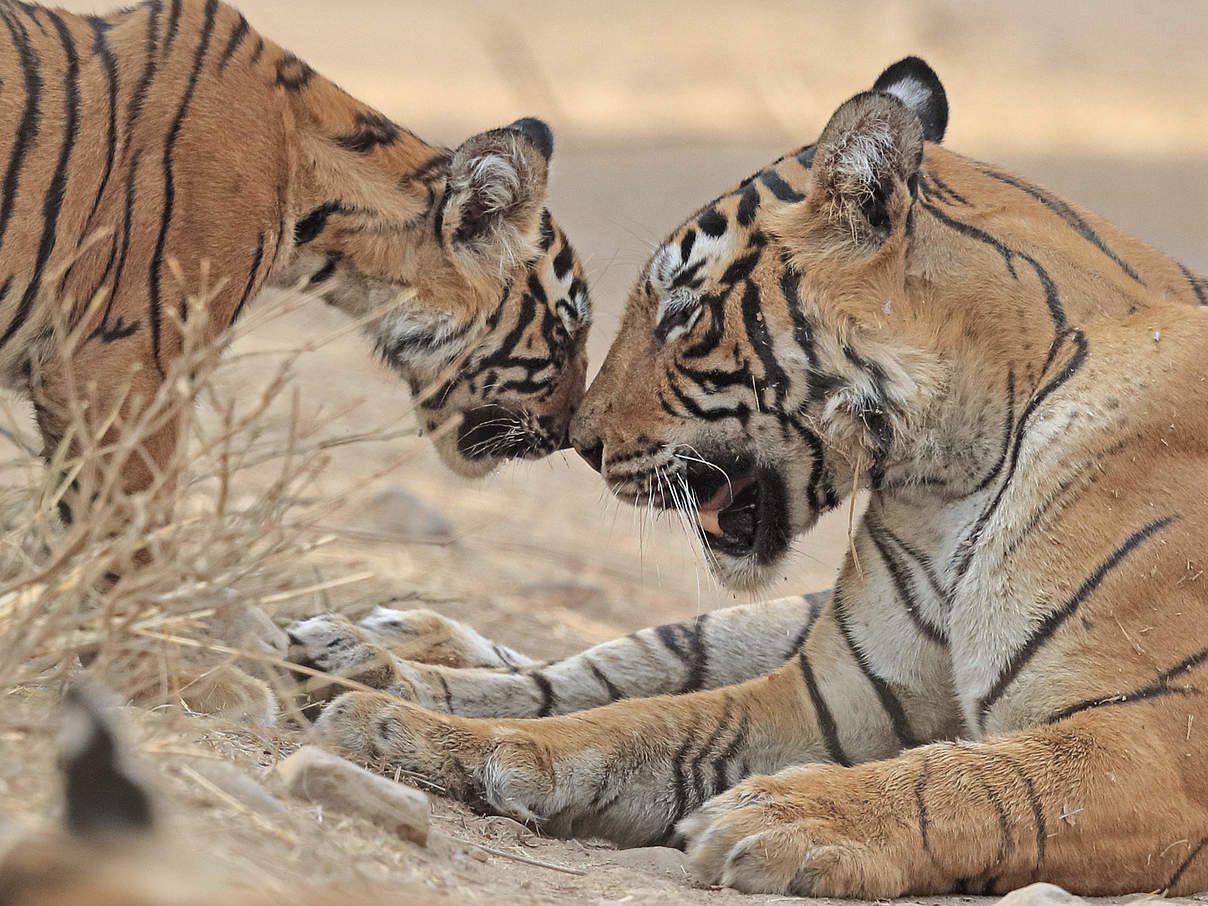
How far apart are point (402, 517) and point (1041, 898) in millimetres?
3416

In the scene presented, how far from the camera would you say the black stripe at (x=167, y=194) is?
3.06 m

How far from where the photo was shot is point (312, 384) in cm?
685

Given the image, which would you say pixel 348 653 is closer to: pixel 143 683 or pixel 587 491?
pixel 143 683

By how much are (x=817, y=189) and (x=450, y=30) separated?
1322cm

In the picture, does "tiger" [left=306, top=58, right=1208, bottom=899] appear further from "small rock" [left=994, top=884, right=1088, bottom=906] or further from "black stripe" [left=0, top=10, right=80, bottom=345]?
"black stripe" [left=0, top=10, right=80, bottom=345]

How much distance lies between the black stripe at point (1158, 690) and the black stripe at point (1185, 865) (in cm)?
22

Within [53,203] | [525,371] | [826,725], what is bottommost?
[826,725]

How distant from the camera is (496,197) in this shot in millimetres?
3562

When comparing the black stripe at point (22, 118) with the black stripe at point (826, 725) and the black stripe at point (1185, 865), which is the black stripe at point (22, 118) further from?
the black stripe at point (1185, 865)

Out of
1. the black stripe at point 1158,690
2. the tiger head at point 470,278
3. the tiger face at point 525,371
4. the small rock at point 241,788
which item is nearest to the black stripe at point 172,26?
the tiger head at point 470,278

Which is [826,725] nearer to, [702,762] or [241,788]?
[702,762]

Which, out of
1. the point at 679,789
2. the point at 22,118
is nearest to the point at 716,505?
the point at 679,789

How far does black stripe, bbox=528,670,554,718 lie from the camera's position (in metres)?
3.36

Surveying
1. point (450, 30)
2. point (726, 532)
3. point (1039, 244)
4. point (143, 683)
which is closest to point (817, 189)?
point (1039, 244)
